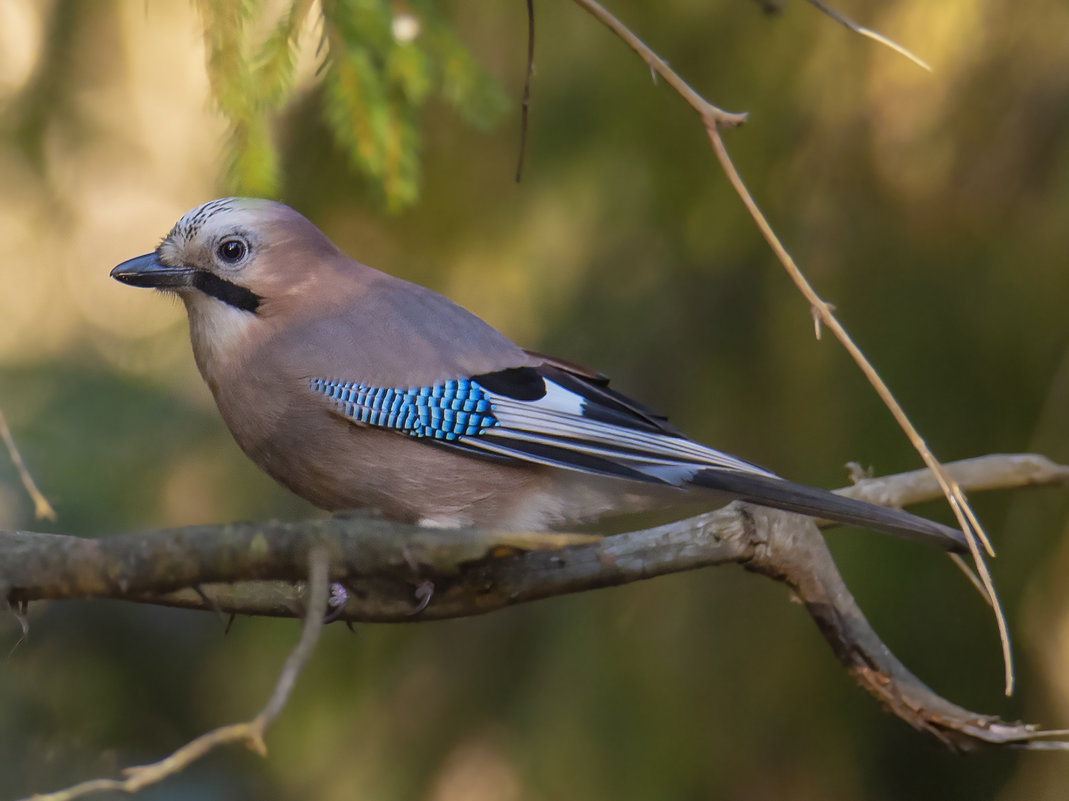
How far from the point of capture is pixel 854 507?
5.65 ft

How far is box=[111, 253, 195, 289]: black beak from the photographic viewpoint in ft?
6.57

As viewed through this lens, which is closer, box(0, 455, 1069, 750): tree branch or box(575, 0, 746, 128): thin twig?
box(0, 455, 1069, 750): tree branch

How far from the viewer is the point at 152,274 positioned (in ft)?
6.61

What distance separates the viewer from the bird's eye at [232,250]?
6.70 ft

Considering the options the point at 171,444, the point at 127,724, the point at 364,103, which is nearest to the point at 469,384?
the point at 364,103

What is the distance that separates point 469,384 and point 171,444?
5.45 feet

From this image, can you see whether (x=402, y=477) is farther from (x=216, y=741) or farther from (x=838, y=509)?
(x=216, y=741)

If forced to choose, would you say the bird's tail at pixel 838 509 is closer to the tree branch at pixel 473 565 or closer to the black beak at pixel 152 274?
the tree branch at pixel 473 565

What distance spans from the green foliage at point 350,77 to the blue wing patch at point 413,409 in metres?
0.41

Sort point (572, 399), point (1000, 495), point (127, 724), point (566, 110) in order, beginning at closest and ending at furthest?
point (572, 399)
point (1000, 495)
point (566, 110)
point (127, 724)

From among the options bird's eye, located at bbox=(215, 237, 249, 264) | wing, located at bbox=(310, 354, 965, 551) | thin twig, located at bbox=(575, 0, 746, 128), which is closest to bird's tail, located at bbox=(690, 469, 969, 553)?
wing, located at bbox=(310, 354, 965, 551)

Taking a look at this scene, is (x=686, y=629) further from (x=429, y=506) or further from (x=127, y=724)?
(x=127, y=724)

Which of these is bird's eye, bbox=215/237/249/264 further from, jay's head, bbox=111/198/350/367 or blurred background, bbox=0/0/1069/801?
blurred background, bbox=0/0/1069/801

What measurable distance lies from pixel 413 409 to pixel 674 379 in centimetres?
122
